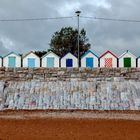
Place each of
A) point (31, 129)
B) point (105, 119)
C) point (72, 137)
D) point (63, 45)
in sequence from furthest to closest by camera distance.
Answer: point (63, 45) → point (105, 119) → point (31, 129) → point (72, 137)

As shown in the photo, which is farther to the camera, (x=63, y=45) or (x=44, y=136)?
(x=63, y=45)

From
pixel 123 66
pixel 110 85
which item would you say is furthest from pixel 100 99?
pixel 123 66

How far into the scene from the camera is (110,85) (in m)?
20.8

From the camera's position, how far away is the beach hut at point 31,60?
22.5 metres

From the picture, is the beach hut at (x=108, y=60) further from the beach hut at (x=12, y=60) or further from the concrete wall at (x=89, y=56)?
the beach hut at (x=12, y=60)

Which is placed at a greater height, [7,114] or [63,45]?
[63,45]

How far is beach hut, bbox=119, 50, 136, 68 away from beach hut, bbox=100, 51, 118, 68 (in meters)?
0.32

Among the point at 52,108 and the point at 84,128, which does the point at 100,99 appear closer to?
the point at 52,108

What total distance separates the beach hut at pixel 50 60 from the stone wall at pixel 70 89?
124cm

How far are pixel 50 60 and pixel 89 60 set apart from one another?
2080mm

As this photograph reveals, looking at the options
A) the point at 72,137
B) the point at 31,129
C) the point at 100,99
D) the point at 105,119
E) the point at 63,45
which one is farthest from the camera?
the point at 63,45

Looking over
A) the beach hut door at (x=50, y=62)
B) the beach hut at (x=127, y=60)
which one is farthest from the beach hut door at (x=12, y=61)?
the beach hut at (x=127, y=60)

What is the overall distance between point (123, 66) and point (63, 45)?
3102cm

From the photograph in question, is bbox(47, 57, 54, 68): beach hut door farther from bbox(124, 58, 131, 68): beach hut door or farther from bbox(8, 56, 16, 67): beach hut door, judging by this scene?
bbox(124, 58, 131, 68): beach hut door
